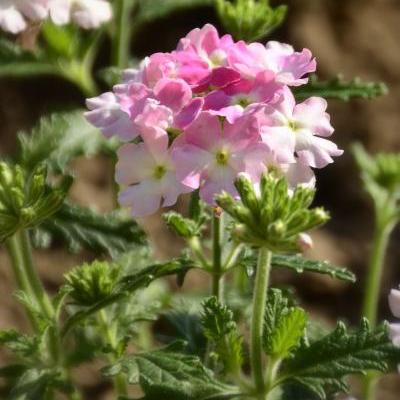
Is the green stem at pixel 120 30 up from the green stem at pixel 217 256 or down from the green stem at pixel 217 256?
up

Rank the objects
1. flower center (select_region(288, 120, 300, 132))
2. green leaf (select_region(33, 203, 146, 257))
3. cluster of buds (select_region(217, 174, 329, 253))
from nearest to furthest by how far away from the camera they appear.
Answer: cluster of buds (select_region(217, 174, 329, 253)) → flower center (select_region(288, 120, 300, 132)) → green leaf (select_region(33, 203, 146, 257))

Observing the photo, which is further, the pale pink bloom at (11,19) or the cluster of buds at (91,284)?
the pale pink bloom at (11,19)

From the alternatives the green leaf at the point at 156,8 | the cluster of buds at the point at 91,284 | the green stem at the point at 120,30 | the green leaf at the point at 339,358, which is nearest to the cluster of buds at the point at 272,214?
the green leaf at the point at 339,358

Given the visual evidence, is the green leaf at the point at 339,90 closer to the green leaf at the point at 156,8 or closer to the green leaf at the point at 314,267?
the green leaf at the point at 314,267

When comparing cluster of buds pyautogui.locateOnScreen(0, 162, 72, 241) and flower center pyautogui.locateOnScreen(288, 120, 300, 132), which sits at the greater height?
flower center pyautogui.locateOnScreen(288, 120, 300, 132)

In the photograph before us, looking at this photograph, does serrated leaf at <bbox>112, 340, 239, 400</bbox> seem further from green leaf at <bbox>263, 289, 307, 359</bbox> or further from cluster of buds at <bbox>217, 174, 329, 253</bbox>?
cluster of buds at <bbox>217, 174, 329, 253</bbox>

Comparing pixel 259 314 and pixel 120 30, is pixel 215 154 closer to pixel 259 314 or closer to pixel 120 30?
pixel 259 314

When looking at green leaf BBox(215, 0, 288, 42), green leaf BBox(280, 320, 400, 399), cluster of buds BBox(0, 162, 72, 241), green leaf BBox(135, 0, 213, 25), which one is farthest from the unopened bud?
green leaf BBox(135, 0, 213, 25)

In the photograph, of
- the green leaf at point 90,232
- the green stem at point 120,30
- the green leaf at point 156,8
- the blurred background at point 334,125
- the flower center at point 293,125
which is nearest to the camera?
the flower center at point 293,125
